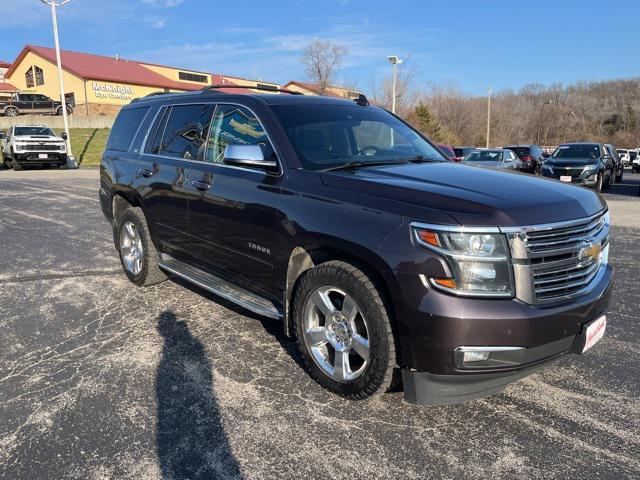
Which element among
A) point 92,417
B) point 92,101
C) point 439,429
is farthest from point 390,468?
point 92,101

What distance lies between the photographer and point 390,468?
264cm

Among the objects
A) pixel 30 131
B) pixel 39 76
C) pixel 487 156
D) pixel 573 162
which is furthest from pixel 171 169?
pixel 39 76

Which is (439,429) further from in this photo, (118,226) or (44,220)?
(44,220)

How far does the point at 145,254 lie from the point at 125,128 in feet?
5.36

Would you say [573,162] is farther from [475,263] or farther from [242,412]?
[242,412]

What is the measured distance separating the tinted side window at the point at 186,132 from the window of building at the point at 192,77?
56.5 meters

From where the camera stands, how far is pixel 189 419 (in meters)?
3.10

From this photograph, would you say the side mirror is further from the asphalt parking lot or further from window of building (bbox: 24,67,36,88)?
window of building (bbox: 24,67,36,88)

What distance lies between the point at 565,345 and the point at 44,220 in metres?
9.74

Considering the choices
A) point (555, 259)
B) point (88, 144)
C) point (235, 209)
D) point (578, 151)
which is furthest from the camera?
point (88, 144)

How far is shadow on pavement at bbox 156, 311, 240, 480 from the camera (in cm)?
266

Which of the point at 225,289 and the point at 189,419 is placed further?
the point at 225,289

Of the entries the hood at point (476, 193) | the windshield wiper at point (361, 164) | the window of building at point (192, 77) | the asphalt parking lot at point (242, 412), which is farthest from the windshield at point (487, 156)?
the window of building at point (192, 77)

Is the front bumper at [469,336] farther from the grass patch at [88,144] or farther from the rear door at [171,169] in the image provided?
the grass patch at [88,144]
